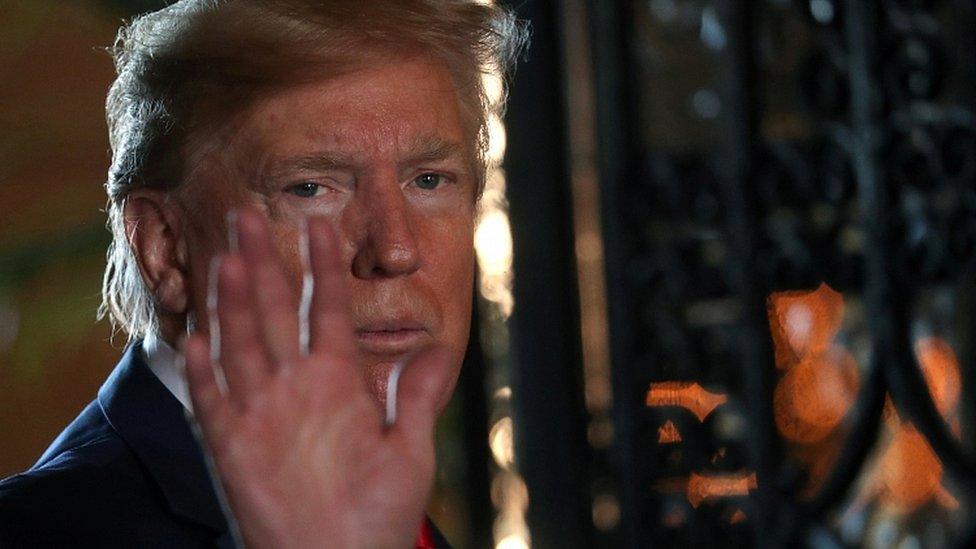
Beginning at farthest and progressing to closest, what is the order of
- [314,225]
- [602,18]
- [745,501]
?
[602,18]
[745,501]
[314,225]

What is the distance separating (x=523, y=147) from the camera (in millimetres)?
2807

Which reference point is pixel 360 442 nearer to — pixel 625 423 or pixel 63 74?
pixel 625 423

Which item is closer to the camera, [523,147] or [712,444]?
[712,444]

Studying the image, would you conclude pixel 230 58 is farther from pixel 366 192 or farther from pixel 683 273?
pixel 683 273

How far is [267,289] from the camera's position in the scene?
88 cm

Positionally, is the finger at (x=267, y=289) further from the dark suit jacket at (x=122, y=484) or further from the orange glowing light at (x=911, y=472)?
the orange glowing light at (x=911, y=472)

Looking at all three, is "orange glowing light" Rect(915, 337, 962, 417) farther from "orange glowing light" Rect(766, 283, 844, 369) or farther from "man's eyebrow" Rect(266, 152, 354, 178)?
"man's eyebrow" Rect(266, 152, 354, 178)

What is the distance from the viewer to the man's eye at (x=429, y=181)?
1.46 meters

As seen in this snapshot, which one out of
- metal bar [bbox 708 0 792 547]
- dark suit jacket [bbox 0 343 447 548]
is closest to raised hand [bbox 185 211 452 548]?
dark suit jacket [bbox 0 343 447 548]

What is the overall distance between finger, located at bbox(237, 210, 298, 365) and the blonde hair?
55 centimetres

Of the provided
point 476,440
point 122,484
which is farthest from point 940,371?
point 122,484

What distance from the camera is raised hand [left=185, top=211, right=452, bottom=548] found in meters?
0.88

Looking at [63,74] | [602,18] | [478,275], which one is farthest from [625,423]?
[63,74]

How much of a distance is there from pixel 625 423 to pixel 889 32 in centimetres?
80
